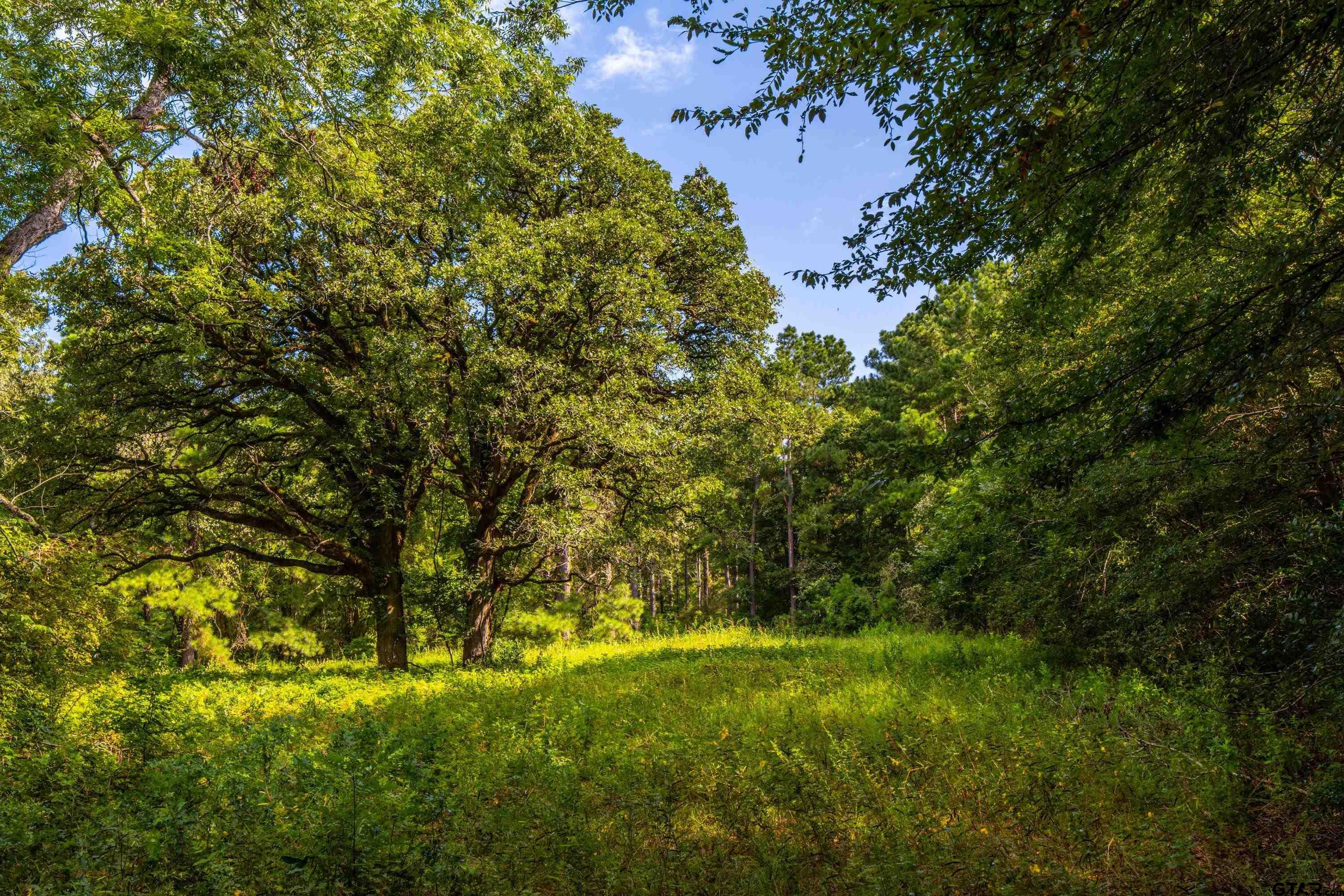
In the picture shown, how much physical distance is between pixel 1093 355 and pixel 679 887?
879 centimetres

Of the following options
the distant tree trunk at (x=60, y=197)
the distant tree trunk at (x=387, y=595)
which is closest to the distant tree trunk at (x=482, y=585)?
the distant tree trunk at (x=387, y=595)

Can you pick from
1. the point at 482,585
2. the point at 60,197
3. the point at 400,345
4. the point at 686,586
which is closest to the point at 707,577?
the point at 686,586

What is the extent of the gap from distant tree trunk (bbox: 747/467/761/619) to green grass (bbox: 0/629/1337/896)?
2463cm

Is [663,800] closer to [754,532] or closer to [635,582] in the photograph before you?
[754,532]

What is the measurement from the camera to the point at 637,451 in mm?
11438

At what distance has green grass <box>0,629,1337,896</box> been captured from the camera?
3576mm

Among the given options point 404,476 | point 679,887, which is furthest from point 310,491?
point 679,887

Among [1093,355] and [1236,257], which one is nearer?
[1236,257]

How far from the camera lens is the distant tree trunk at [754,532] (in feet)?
106

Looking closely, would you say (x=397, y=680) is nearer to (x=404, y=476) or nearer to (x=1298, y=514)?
(x=404, y=476)

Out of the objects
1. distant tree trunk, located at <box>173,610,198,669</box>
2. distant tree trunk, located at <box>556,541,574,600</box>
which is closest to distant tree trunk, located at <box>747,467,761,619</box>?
distant tree trunk, located at <box>556,541,574,600</box>

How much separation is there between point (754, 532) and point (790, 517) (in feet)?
8.67

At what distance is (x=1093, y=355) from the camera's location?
875 centimetres

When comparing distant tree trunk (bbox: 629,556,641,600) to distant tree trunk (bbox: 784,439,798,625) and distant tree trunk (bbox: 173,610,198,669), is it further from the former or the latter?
distant tree trunk (bbox: 173,610,198,669)
